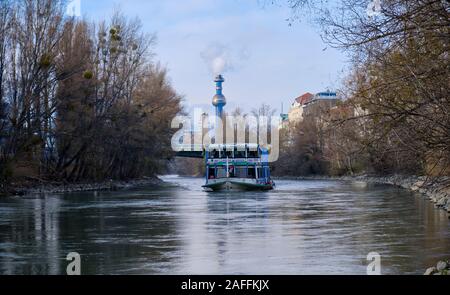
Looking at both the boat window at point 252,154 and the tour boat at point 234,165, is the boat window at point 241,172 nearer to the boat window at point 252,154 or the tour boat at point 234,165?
the tour boat at point 234,165

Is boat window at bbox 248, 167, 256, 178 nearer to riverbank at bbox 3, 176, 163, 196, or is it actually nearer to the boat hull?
the boat hull

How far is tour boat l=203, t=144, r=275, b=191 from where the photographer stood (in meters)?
51.5

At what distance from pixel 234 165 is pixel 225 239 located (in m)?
32.9

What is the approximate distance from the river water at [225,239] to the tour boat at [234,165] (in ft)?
63.4

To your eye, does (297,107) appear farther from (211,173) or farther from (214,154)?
(214,154)

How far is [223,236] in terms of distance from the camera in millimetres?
20250

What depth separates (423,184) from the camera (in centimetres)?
1698

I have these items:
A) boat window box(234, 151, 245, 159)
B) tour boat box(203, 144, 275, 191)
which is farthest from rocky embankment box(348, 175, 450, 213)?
boat window box(234, 151, 245, 159)

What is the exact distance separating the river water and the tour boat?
63.4ft

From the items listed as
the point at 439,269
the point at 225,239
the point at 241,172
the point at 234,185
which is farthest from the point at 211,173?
the point at 439,269

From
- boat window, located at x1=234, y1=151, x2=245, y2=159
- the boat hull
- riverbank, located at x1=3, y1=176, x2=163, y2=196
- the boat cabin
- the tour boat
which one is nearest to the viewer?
riverbank, located at x1=3, y1=176, x2=163, y2=196

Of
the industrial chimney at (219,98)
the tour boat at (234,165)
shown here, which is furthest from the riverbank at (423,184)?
the industrial chimney at (219,98)

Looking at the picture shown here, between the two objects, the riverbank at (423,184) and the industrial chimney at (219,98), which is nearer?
the riverbank at (423,184)

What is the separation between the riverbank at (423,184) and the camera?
16.8m
